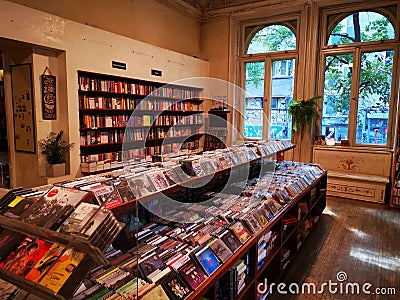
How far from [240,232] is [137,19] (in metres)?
5.46

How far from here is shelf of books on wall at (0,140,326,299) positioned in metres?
1.13

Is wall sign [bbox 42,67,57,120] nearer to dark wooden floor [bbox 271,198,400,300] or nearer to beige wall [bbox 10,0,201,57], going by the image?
beige wall [bbox 10,0,201,57]

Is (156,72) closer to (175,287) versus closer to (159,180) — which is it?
(159,180)

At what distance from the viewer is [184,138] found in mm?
7004

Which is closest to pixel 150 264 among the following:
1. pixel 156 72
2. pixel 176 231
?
pixel 176 231

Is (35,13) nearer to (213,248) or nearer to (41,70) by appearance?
(41,70)

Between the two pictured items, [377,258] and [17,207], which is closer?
[17,207]

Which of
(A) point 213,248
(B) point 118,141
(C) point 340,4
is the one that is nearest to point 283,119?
(C) point 340,4

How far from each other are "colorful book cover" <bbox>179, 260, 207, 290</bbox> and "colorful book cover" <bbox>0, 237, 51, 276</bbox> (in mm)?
700

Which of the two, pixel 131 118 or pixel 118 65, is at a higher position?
pixel 118 65

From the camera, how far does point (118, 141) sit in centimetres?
540

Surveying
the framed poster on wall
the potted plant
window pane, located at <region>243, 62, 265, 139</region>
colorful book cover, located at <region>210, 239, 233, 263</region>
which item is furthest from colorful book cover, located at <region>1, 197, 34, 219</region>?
window pane, located at <region>243, 62, 265, 139</region>

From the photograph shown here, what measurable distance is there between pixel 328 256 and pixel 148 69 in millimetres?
4476

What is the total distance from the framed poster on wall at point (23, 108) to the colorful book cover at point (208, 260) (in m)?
3.52
